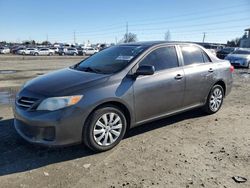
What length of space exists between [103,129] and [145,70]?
1138mm

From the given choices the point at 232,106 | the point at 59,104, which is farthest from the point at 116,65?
the point at 232,106

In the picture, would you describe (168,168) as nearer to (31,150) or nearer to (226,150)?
(226,150)

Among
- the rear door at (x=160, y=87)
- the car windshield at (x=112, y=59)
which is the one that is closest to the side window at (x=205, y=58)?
the rear door at (x=160, y=87)

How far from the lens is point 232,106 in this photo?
6777 millimetres

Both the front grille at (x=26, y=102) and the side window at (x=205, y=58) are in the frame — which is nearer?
the front grille at (x=26, y=102)

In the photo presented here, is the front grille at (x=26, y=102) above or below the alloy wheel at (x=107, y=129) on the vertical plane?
above

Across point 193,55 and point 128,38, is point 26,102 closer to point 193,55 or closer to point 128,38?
point 193,55

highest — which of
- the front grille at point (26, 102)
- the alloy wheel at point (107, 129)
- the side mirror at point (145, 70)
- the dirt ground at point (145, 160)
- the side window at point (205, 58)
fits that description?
the side window at point (205, 58)

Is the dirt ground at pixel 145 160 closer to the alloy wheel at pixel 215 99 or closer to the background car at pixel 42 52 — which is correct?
the alloy wheel at pixel 215 99

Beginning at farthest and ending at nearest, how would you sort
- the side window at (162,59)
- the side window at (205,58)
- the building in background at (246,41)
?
the building in background at (246,41), the side window at (205,58), the side window at (162,59)

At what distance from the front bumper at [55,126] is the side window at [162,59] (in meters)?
1.54

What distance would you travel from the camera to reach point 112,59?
15.6 feet

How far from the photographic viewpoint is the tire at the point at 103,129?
381cm

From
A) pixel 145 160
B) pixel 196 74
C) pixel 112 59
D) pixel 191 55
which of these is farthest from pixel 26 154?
pixel 191 55
